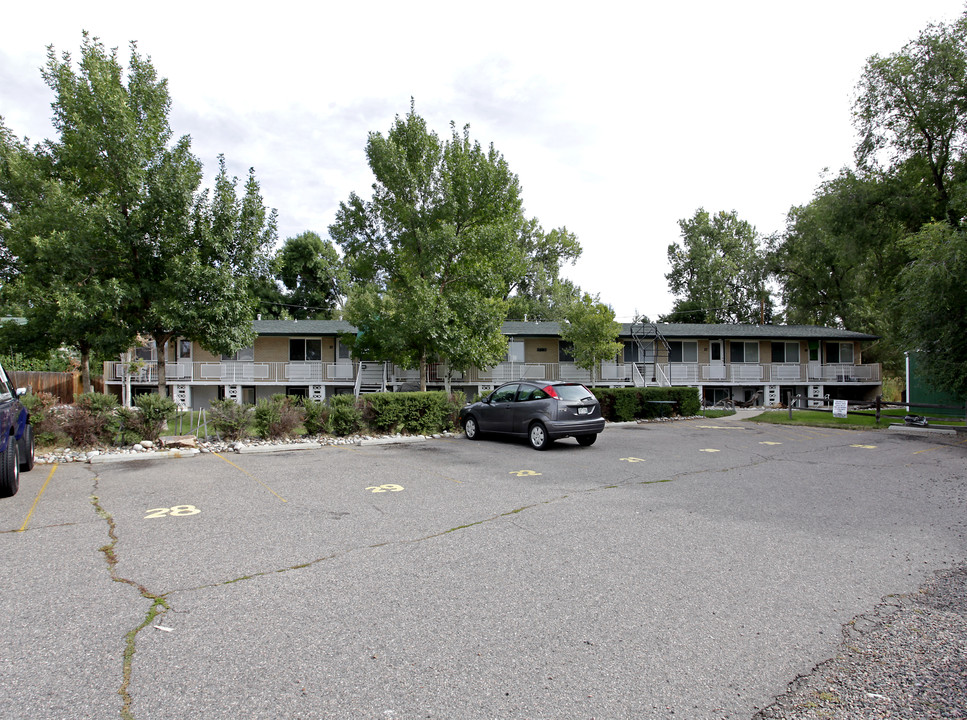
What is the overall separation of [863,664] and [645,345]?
27858 millimetres

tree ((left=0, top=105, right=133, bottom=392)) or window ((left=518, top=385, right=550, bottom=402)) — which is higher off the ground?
tree ((left=0, top=105, right=133, bottom=392))

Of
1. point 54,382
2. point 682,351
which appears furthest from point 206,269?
point 682,351

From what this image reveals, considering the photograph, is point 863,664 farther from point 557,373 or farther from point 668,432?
point 557,373

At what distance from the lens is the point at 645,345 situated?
3014 centimetres

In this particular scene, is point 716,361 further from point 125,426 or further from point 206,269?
point 125,426

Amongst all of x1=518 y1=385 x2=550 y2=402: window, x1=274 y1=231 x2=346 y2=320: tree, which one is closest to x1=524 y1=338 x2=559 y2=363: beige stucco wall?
x1=518 y1=385 x2=550 y2=402: window

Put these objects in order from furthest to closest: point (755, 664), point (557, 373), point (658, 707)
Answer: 1. point (557, 373)
2. point (755, 664)
3. point (658, 707)

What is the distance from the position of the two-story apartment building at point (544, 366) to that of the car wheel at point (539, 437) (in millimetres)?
12423

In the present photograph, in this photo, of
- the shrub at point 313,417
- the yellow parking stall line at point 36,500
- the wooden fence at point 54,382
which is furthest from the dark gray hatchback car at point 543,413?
the wooden fence at point 54,382

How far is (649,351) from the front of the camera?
3039 centimetres

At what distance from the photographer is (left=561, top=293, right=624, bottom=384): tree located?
2528 cm

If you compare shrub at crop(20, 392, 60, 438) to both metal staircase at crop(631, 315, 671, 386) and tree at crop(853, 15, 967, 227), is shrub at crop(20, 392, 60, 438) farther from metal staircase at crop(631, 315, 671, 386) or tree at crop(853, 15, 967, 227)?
tree at crop(853, 15, 967, 227)

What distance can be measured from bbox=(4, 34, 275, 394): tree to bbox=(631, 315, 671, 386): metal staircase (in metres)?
19.8

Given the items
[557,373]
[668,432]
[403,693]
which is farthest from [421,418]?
[557,373]
